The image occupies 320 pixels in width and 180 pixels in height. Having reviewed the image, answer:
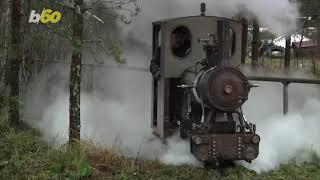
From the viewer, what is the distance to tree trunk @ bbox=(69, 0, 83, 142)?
6.41m

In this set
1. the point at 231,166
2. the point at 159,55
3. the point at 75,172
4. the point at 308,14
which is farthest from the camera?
the point at 308,14

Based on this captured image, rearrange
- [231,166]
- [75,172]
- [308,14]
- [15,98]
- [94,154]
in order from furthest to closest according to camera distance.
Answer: [308,14]
[15,98]
[231,166]
[94,154]
[75,172]

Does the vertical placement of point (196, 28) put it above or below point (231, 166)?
above

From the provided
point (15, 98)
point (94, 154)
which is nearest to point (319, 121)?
point (94, 154)

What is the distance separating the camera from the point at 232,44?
782 centimetres

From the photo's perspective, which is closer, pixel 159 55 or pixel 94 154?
pixel 94 154

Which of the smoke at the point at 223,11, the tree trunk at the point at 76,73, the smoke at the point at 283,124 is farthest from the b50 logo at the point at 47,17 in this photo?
the smoke at the point at 223,11

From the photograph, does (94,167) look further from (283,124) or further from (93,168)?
(283,124)

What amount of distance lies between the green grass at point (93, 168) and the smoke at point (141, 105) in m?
0.44

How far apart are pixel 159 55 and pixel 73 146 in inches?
96.6

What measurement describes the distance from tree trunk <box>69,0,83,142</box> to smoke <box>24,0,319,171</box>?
55 cm

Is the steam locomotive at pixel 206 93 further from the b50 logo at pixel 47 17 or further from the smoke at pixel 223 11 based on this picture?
the b50 logo at pixel 47 17

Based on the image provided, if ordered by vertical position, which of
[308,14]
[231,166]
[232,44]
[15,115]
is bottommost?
[231,166]

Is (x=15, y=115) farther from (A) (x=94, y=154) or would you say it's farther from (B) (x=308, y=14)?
(B) (x=308, y=14)
